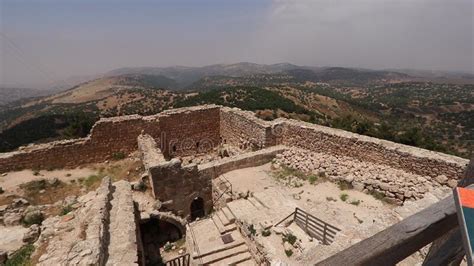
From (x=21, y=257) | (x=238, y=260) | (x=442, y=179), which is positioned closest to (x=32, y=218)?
(x=21, y=257)

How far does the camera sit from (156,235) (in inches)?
415

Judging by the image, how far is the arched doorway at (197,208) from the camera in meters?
12.2

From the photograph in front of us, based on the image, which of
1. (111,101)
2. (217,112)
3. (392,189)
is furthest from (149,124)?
(111,101)

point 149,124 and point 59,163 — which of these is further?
point 149,124

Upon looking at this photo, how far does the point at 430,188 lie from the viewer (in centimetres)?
895

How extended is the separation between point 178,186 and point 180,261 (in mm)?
2889

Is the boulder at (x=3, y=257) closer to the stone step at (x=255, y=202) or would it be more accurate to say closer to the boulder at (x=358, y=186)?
the stone step at (x=255, y=202)

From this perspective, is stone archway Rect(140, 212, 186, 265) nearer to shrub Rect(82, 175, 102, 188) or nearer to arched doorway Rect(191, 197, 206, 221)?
arched doorway Rect(191, 197, 206, 221)

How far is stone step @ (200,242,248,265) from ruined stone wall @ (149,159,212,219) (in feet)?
10.7

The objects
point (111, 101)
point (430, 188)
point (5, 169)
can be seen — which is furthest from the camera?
point (111, 101)

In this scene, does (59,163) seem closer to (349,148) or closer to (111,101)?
(349,148)

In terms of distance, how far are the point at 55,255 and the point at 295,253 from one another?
571cm

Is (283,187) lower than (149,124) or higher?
lower

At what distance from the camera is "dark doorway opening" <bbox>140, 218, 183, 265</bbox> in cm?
972
